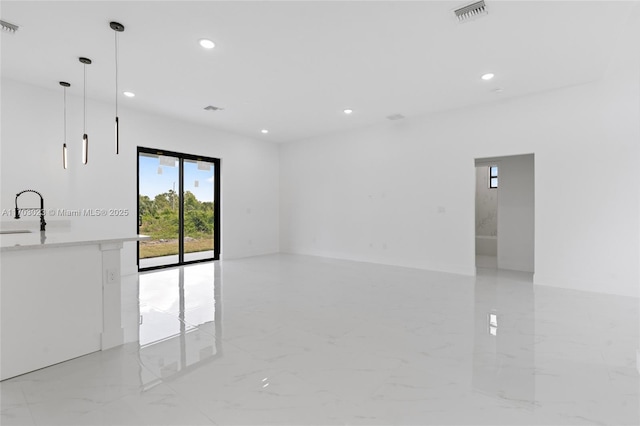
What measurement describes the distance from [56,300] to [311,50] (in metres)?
3.31

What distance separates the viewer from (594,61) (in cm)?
386

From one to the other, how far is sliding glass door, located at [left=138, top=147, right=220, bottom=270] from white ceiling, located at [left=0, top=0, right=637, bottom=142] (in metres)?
1.31

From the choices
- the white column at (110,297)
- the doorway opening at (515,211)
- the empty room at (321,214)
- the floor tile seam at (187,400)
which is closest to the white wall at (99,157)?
the empty room at (321,214)

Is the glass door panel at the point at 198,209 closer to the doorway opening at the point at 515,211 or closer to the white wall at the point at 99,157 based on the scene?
the white wall at the point at 99,157

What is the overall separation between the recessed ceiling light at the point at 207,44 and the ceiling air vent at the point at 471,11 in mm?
2414

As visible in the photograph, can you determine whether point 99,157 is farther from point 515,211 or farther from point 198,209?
point 515,211

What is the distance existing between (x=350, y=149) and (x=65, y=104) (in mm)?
5131

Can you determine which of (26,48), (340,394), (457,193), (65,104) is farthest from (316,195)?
(340,394)

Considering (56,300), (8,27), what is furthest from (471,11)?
(8,27)

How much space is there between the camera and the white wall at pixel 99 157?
14.5ft

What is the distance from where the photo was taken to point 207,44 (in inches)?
133

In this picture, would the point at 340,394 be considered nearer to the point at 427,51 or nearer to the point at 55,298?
the point at 55,298

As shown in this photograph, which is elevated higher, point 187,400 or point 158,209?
point 158,209

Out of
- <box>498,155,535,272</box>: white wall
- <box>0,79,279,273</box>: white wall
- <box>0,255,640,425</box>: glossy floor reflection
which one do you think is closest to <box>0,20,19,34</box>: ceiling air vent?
<box>0,79,279,273</box>: white wall
